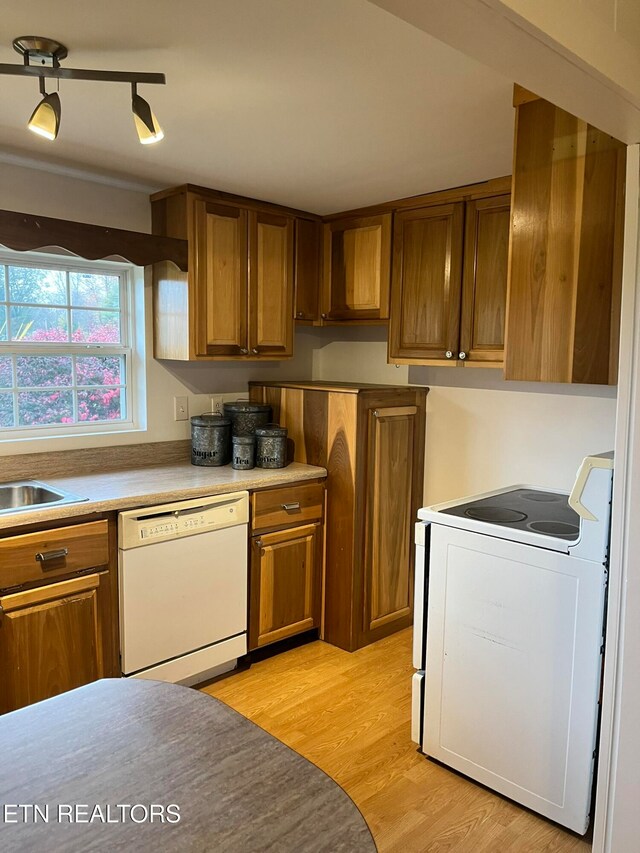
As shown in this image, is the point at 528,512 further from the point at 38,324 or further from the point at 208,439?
the point at 38,324

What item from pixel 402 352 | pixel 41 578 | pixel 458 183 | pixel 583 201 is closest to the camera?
pixel 583 201

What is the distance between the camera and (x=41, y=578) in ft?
7.45

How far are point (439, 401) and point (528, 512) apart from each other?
1094 millimetres

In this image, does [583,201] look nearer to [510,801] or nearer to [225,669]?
[510,801]

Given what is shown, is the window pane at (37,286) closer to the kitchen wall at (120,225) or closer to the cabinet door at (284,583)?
the kitchen wall at (120,225)

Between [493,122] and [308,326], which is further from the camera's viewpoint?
[308,326]

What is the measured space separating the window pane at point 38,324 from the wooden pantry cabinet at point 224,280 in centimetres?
44

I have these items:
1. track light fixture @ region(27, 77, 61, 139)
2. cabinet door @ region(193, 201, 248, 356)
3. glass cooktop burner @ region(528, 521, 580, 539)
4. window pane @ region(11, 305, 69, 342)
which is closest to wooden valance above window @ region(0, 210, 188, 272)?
cabinet door @ region(193, 201, 248, 356)

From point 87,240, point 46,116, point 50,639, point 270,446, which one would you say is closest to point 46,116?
point 46,116

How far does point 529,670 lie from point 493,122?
1.80 metres

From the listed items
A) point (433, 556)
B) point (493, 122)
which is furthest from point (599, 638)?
point (493, 122)

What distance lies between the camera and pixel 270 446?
3.16m

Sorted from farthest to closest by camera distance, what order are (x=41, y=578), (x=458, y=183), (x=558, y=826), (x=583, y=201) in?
1. (x=458, y=183)
2. (x=41, y=578)
3. (x=558, y=826)
4. (x=583, y=201)

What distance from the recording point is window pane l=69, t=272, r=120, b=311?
2986 mm
